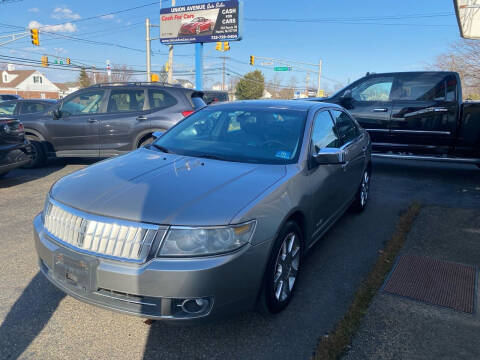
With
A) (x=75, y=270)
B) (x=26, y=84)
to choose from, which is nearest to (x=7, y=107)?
(x=75, y=270)

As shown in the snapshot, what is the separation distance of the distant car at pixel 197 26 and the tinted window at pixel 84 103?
15.5 m

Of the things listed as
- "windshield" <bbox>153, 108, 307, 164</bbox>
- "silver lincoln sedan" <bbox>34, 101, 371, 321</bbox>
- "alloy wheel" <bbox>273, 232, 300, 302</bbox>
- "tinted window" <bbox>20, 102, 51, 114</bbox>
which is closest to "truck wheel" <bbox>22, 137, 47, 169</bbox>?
"tinted window" <bbox>20, 102, 51, 114</bbox>

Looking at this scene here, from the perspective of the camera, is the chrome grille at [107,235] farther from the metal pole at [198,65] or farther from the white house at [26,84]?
the white house at [26,84]

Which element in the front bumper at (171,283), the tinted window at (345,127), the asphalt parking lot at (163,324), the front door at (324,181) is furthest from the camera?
the tinted window at (345,127)

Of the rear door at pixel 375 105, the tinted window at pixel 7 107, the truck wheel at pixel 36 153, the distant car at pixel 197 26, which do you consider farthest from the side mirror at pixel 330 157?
the distant car at pixel 197 26

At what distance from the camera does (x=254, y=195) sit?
262 cm

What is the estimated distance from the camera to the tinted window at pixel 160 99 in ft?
25.5

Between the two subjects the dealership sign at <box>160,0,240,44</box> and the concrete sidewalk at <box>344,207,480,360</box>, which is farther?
the dealership sign at <box>160,0,240,44</box>

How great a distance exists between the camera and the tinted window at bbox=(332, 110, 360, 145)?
14.9 feet

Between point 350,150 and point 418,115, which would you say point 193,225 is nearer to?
point 350,150

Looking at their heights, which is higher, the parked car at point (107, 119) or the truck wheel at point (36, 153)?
the parked car at point (107, 119)

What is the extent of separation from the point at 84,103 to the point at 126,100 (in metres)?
0.93

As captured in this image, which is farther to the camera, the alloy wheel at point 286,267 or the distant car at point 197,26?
the distant car at point 197,26

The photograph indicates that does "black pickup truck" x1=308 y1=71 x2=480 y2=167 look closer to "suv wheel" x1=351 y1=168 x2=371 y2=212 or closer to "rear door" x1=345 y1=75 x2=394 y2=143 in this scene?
"rear door" x1=345 y1=75 x2=394 y2=143
